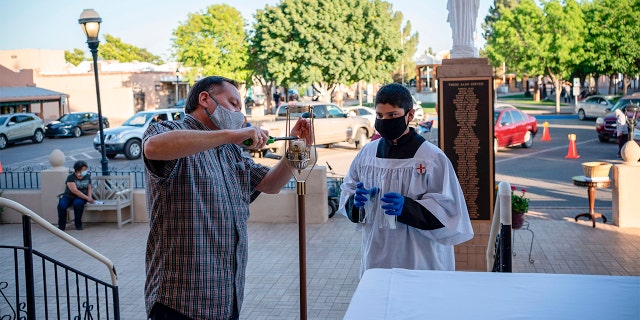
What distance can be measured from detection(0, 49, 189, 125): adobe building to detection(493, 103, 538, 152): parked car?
26.8 m

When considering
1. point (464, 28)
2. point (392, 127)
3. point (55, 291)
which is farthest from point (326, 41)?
point (392, 127)

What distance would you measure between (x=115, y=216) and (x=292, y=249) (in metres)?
4.15

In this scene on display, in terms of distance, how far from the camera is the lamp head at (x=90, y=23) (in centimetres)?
1391

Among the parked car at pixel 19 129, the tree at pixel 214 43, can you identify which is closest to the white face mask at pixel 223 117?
the parked car at pixel 19 129

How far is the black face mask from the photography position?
4.61m

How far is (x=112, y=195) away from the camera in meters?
12.6

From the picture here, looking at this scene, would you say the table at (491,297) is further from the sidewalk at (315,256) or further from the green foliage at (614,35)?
the green foliage at (614,35)

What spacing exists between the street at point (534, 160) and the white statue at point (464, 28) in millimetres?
3925

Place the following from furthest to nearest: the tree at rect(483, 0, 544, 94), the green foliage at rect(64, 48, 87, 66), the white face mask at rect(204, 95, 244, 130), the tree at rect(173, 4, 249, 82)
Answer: the green foliage at rect(64, 48, 87, 66) < the tree at rect(483, 0, 544, 94) < the tree at rect(173, 4, 249, 82) < the white face mask at rect(204, 95, 244, 130)

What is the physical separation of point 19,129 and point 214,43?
15.0 meters

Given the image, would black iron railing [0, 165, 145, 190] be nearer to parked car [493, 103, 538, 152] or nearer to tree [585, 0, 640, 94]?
→ parked car [493, 103, 538, 152]

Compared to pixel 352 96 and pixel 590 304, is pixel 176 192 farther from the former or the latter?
pixel 352 96

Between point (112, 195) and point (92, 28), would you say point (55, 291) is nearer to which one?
point (112, 195)

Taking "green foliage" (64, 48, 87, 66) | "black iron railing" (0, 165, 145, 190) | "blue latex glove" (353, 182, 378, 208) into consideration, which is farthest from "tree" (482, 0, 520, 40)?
"blue latex glove" (353, 182, 378, 208)
